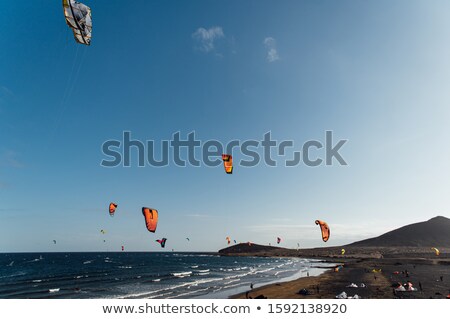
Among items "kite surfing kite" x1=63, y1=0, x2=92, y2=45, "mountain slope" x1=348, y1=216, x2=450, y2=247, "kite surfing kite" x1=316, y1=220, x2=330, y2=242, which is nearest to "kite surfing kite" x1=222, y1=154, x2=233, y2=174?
"kite surfing kite" x1=316, y1=220, x2=330, y2=242

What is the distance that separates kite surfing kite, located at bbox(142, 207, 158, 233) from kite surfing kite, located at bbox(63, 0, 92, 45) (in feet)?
33.8

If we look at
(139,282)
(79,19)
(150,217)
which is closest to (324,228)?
(150,217)

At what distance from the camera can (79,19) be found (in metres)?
13.4

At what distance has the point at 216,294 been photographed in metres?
29.7

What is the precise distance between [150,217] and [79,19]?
11722 mm

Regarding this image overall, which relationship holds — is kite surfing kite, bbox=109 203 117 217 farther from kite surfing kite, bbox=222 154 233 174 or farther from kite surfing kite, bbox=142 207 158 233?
kite surfing kite, bbox=222 154 233 174

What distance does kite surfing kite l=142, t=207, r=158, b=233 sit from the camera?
61.9 feet

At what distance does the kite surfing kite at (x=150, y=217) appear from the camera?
1886 cm

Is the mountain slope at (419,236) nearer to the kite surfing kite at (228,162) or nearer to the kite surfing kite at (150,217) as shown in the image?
the kite surfing kite at (228,162)
